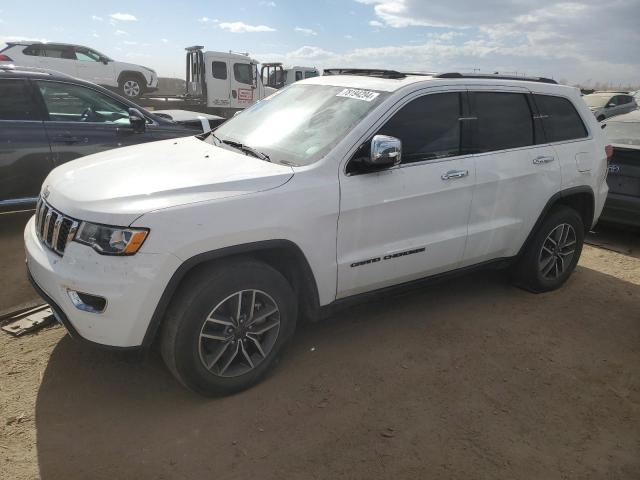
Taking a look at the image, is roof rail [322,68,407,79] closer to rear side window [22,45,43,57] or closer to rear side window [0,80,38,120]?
rear side window [0,80,38,120]

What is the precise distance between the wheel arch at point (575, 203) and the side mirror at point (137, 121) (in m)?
4.04

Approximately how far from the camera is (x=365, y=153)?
9.82ft

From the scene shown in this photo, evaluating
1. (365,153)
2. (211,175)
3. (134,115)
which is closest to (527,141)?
(365,153)

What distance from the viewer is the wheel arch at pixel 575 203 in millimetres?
4121

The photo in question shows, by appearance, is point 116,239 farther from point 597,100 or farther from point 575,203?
point 597,100

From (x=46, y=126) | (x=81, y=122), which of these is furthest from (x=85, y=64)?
(x=46, y=126)

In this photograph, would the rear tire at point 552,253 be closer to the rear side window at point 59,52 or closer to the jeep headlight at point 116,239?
the jeep headlight at point 116,239

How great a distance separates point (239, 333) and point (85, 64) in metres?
16.3

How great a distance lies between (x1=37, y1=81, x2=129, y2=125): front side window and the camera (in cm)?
519

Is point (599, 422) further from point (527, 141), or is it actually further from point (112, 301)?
point (112, 301)

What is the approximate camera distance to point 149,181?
8.67ft

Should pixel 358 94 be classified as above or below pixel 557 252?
above

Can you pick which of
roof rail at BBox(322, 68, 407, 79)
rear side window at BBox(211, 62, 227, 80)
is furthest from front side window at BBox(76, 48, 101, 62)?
roof rail at BBox(322, 68, 407, 79)

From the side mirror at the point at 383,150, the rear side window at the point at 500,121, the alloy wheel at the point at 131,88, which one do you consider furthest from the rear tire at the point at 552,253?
the alloy wheel at the point at 131,88
